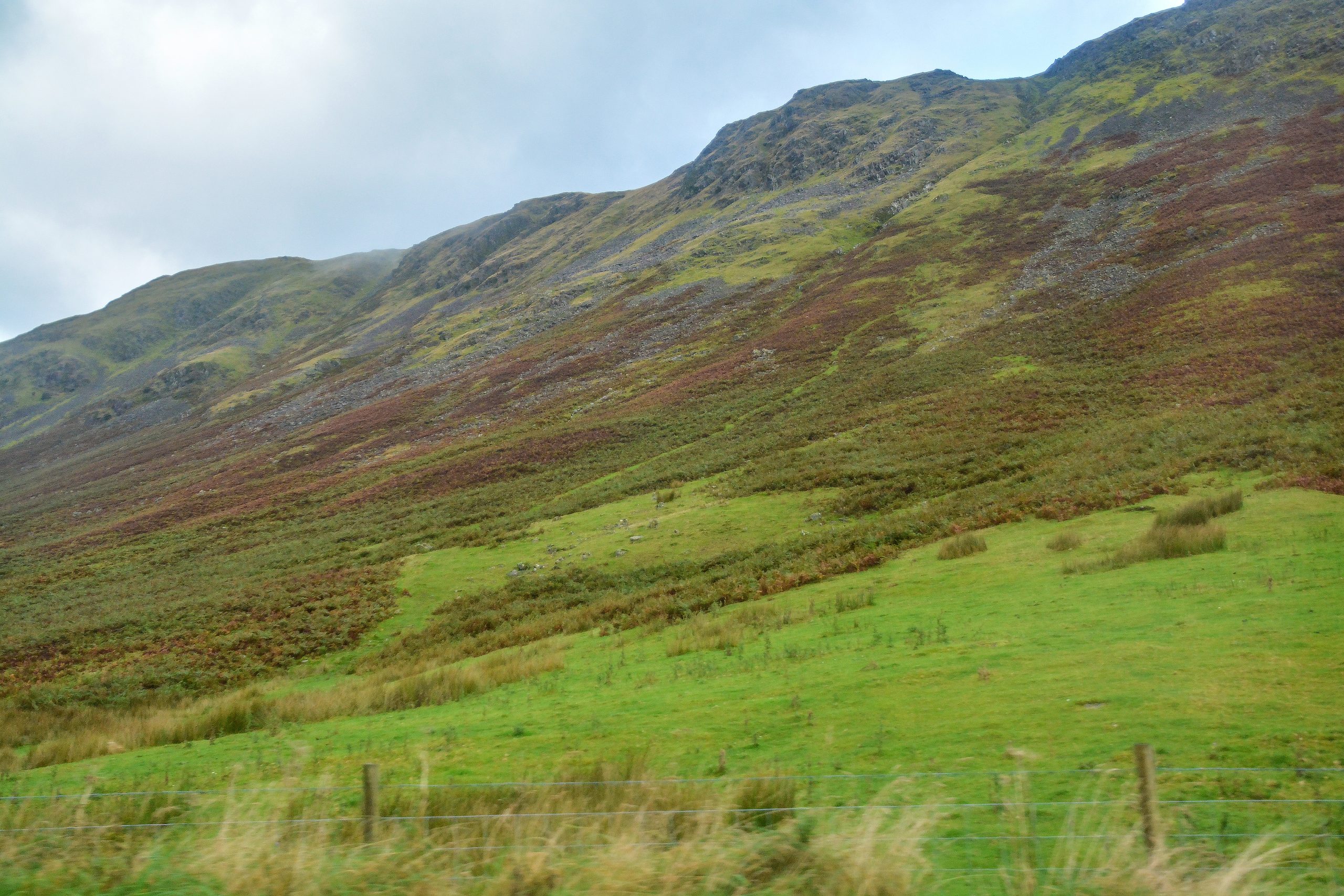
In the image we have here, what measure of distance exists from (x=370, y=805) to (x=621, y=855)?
2406 mm

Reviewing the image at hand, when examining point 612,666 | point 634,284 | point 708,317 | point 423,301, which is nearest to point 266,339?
point 423,301

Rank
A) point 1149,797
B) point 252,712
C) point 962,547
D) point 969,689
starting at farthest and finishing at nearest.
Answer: point 962,547, point 252,712, point 969,689, point 1149,797

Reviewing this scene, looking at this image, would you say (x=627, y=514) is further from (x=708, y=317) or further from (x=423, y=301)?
(x=423, y=301)

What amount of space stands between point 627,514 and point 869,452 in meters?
11.5

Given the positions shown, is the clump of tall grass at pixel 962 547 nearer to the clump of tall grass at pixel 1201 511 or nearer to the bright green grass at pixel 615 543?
the clump of tall grass at pixel 1201 511

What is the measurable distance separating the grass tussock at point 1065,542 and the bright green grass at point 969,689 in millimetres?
323

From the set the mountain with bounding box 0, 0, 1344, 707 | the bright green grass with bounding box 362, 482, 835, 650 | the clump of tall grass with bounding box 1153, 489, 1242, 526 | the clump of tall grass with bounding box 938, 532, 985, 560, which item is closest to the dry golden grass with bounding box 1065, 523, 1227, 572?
the clump of tall grass with bounding box 1153, 489, 1242, 526

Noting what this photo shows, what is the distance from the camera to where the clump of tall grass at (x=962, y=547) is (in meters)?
17.8

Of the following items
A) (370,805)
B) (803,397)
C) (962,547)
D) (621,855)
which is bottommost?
(962,547)

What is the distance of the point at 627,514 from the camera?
3100cm

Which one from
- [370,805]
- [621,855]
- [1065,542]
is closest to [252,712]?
[370,805]

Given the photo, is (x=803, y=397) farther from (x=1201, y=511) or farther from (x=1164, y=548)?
(x=1164, y=548)

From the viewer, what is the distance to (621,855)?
527 cm

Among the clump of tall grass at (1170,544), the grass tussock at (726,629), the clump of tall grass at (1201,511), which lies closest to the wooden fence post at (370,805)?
the grass tussock at (726,629)
